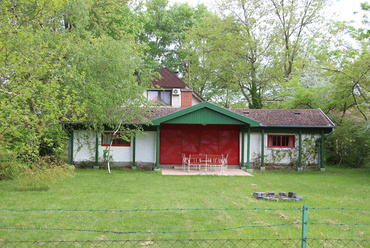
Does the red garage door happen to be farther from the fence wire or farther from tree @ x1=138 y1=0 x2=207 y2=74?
tree @ x1=138 y1=0 x2=207 y2=74

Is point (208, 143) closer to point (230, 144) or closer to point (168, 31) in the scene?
point (230, 144)

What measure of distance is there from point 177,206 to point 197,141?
9.75 m

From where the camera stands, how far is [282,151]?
18016mm

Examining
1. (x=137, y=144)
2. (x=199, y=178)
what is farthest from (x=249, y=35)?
(x=199, y=178)

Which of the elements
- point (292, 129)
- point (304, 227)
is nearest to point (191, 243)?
point (304, 227)

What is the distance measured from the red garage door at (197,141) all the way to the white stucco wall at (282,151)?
0.81 meters

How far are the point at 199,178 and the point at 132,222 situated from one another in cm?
740

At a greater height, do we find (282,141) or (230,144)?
(282,141)

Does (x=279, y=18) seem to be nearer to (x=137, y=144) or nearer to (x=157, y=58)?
(x=157, y=58)

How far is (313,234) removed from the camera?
244 inches

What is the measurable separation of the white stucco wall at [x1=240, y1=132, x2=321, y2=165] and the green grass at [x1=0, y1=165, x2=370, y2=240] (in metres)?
4.16

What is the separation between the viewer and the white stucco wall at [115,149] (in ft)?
55.1

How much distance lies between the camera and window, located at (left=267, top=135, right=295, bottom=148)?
59.1 feet

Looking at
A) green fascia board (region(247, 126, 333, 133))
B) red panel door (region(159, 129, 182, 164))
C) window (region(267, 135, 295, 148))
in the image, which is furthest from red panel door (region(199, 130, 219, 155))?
window (region(267, 135, 295, 148))
